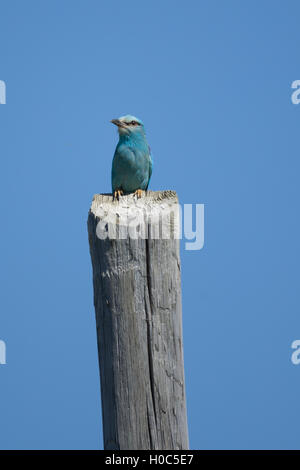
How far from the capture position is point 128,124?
6.14 metres

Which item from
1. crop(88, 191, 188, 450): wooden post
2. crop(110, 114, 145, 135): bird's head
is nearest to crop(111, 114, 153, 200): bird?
crop(110, 114, 145, 135): bird's head

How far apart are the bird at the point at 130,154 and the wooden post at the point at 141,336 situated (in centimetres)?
322

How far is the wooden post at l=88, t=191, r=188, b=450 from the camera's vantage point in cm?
284

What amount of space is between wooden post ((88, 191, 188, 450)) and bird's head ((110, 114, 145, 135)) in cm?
334

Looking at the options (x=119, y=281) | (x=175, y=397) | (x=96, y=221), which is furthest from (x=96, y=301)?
(x=175, y=397)

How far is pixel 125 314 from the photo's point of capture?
9.44ft

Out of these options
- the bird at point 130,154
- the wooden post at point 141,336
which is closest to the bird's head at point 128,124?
the bird at point 130,154

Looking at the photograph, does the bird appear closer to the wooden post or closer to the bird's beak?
the bird's beak

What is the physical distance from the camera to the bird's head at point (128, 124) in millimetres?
6109

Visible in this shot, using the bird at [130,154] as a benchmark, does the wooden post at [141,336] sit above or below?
below

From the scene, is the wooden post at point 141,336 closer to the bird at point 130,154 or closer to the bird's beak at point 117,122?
the bird at point 130,154

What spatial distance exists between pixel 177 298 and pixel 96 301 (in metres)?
0.43

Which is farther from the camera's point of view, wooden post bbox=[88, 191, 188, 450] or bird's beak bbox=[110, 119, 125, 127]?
bird's beak bbox=[110, 119, 125, 127]
